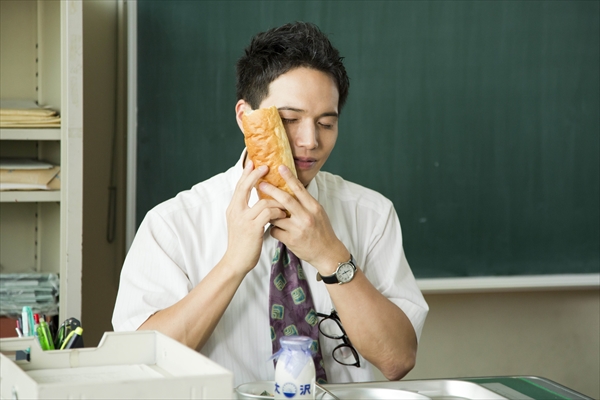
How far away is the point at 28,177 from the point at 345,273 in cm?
117

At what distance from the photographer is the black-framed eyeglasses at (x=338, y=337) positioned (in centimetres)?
157

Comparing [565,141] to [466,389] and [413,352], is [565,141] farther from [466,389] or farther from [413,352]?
[466,389]

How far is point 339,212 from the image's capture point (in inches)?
68.9

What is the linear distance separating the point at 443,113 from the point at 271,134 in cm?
128

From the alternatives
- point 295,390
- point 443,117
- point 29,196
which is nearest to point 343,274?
point 295,390

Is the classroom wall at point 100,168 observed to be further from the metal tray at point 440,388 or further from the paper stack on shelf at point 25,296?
the metal tray at point 440,388

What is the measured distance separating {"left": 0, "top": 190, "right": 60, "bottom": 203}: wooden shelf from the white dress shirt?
2.08 ft

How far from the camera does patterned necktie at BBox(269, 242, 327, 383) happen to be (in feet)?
4.93

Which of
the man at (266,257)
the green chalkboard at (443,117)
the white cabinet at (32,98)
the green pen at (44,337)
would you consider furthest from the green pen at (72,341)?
the green chalkboard at (443,117)

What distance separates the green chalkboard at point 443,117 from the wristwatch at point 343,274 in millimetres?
1037

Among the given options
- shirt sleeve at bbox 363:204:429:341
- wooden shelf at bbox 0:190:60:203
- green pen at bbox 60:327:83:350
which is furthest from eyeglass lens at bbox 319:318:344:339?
wooden shelf at bbox 0:190:60:203

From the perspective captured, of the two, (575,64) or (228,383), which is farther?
(575,64)

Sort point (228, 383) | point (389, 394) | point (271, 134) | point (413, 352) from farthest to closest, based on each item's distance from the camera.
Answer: point (413, 352) → point (271, 134) → point (389, 394) → point (228, 383)

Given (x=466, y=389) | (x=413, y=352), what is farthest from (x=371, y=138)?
(x=466, y=389)
